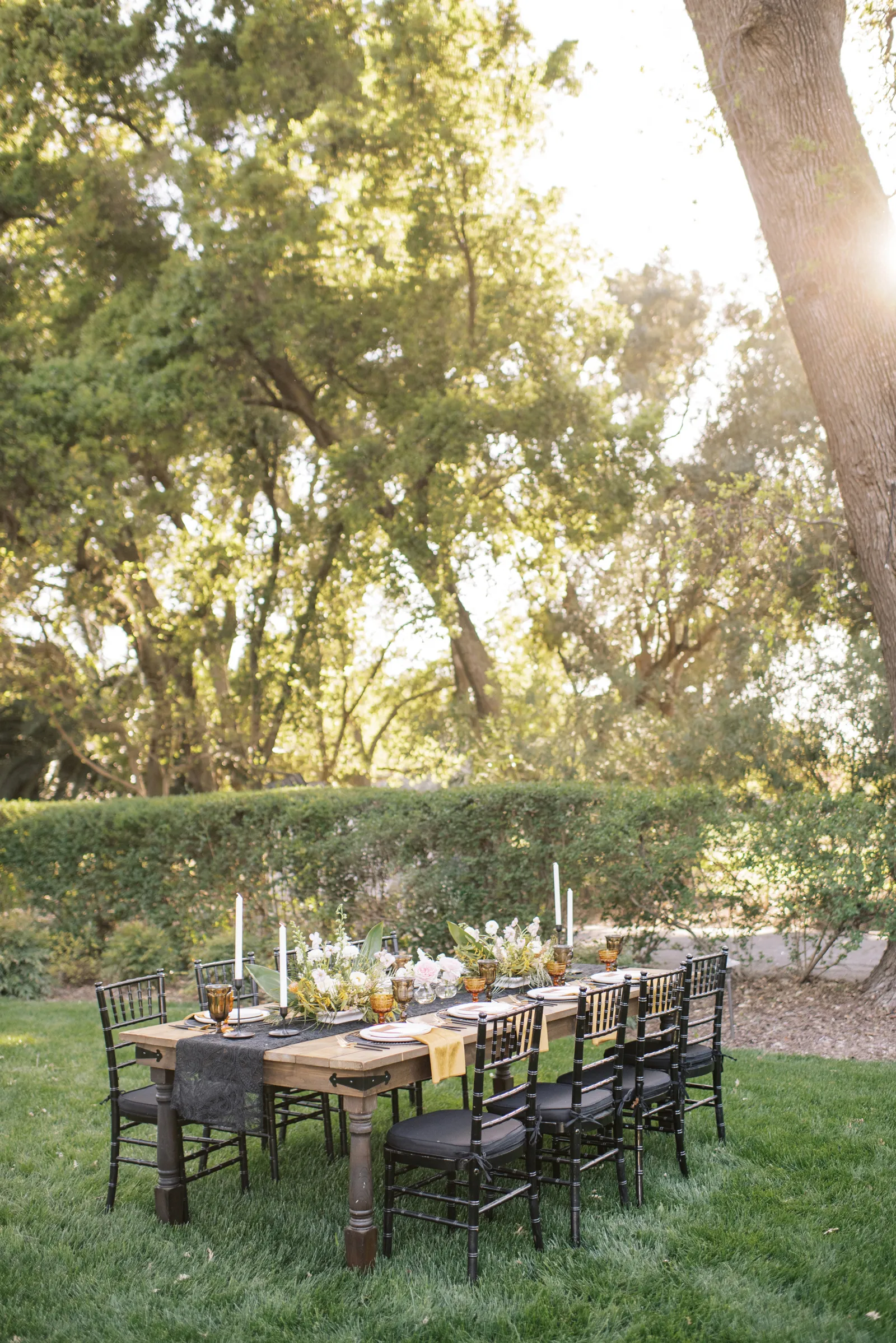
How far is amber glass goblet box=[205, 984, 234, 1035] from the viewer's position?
4.94 metres

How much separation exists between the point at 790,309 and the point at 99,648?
12.1 m

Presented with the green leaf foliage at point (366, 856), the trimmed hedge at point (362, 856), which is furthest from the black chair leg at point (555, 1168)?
the trimmed hedge at point (362, 856)

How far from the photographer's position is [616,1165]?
5.09 m

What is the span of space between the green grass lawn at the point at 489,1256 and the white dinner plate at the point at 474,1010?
89 cm

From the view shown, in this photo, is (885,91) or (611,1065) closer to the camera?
(611,1065)

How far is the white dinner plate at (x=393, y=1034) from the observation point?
4.70 meters

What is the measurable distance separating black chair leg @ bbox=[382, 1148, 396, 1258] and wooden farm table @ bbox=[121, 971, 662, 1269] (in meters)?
0.08

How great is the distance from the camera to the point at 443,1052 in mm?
4648

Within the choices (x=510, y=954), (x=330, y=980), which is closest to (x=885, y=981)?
(x=510, y=954)

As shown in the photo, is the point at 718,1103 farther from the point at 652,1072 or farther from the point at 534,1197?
the point at 534,1197

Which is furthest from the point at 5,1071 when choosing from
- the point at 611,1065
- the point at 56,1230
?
the point at 611,1065

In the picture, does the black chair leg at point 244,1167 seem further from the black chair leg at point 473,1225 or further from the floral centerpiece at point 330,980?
the black chair leg at point 473,1225

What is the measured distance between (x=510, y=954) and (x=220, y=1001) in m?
1.76

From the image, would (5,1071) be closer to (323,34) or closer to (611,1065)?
(611,1065)
